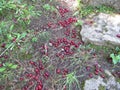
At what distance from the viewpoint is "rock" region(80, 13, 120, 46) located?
322cm

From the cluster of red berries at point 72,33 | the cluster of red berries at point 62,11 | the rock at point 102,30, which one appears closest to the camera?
the rock at point 102,30

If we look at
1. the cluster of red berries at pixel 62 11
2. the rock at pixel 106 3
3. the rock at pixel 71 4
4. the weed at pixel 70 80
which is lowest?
the weed at pixel 70 80

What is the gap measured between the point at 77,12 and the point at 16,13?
3.38 ft

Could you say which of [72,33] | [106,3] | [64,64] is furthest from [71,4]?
[64,64]

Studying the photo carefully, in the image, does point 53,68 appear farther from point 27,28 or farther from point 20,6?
point 20,6

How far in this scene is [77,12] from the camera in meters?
3.82

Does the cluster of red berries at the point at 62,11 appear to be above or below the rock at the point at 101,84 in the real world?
above

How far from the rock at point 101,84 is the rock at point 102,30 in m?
0.62

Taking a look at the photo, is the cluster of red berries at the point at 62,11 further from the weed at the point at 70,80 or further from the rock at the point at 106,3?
the weed at the point at 70,80

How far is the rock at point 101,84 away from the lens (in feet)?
8.82

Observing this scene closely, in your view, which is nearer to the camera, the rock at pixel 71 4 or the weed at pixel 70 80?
the weed at pixel 70 80

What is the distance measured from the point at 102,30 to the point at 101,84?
0.98 m

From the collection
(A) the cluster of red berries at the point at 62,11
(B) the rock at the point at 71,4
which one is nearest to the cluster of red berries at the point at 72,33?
(A) the cluster of red berries at the point at 62,11

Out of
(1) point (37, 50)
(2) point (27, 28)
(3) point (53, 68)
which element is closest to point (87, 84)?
(3) point (53, 68)
